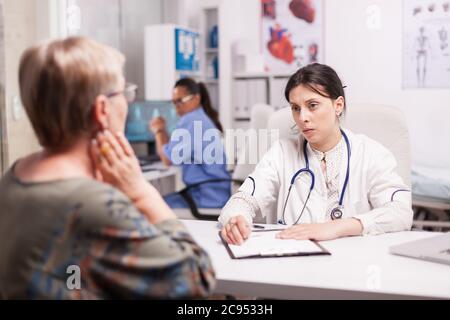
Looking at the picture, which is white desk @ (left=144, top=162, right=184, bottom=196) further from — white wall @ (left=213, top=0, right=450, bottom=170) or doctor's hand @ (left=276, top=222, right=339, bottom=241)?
doctor's hand @ (left=276, top=222, right=339, bottom=241)

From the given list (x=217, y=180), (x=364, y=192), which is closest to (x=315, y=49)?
(x=217, y=180)

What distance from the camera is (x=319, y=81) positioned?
164cm

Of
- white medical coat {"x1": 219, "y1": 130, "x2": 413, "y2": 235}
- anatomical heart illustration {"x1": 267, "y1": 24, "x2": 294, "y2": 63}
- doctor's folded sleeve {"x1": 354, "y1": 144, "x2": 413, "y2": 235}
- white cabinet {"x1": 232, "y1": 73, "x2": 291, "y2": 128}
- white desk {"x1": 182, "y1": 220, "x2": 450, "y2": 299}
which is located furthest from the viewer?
anatomical heart illustration {"x1": 267, "y1": 24, "x2": 294, "y2": 63}

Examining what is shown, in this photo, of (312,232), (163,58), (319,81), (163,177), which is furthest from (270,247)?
(163,58)

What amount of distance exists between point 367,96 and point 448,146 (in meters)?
0.71

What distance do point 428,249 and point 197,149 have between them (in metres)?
1.88

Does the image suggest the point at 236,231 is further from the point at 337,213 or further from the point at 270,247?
the point at 337,213

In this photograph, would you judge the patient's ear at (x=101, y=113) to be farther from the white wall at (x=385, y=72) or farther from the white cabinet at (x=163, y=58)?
the white cabinet at (x=163, y=58)

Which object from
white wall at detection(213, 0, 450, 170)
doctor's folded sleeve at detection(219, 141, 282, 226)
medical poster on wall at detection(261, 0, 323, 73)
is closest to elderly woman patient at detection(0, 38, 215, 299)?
doctor's folded sleeve at detection(219, 141, 282, 226)

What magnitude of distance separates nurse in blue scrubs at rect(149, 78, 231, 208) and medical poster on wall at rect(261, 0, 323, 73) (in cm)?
180

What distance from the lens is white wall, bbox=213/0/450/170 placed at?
3889 mm

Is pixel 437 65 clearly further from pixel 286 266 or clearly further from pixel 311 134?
pixel 286 266
